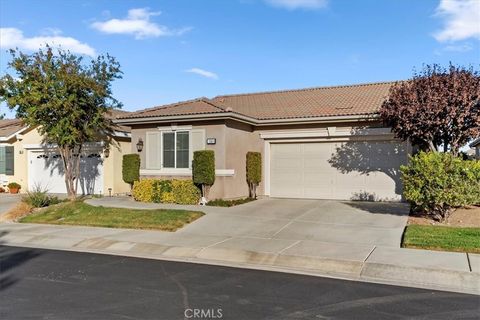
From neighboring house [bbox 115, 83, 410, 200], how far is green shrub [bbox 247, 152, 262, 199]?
24 cm

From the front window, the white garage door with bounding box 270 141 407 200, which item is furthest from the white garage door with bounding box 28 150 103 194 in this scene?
the white garage door with bounding box 270 141 407 200

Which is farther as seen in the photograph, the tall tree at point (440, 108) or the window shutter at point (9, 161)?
the window shutter at point (9, 161)

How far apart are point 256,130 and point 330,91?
186 inches

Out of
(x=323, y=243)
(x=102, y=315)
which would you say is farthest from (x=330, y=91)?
(x=102, y=315)

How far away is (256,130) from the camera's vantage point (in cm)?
1802

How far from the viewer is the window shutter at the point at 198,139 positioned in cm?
1650

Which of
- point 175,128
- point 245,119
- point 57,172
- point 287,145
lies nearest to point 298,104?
point 287,145

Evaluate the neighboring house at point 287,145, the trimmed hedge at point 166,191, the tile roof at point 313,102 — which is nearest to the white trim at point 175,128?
the neighboring house at point 287,145

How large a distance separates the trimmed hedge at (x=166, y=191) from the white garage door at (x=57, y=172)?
464 cm

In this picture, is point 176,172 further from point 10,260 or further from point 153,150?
point 10,260

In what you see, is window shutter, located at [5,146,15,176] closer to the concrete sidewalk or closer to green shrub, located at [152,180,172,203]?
green shrub, located at [152,180,172,203]

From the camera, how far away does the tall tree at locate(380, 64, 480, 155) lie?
11883 mm

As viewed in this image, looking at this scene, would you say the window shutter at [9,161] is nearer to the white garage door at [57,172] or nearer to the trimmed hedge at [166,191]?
the white garage door at [57,172]

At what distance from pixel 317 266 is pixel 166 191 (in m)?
9.15
